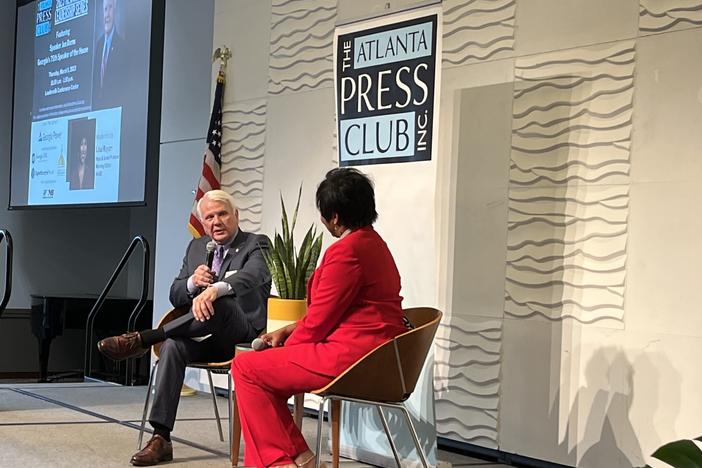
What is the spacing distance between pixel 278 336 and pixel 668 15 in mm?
1924

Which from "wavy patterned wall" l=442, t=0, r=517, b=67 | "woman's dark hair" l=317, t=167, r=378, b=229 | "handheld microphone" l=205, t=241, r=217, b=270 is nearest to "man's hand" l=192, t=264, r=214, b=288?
"handheld microphone" l=205, t=241, r=217, b=270

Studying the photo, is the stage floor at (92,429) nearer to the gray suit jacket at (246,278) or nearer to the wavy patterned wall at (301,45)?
the gray suit jacket at (246,278)

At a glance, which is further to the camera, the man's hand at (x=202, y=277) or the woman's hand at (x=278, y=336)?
the man's hand at (x=202, y=277)

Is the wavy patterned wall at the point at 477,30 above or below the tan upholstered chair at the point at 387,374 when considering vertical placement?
above

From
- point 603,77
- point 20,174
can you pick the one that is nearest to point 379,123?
point 603,77

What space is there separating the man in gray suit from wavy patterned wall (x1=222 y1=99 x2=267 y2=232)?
1.54 m

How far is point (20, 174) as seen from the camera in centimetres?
967

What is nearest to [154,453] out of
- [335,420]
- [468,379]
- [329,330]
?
[335,420]

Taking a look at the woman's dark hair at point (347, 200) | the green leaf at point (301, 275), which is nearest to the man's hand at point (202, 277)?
the green leaf at point (301, 275)

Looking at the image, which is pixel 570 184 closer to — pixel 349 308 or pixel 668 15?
pixel 668 15

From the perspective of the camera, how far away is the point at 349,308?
3.56 meters

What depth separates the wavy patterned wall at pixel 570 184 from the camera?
13.9ft

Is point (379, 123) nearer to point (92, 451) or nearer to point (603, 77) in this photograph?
point (603, 77)

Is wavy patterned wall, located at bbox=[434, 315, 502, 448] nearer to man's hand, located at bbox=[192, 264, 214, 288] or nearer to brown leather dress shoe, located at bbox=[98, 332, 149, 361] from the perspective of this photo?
man's hand, located at bbox=[192, 264, 214, 288]
